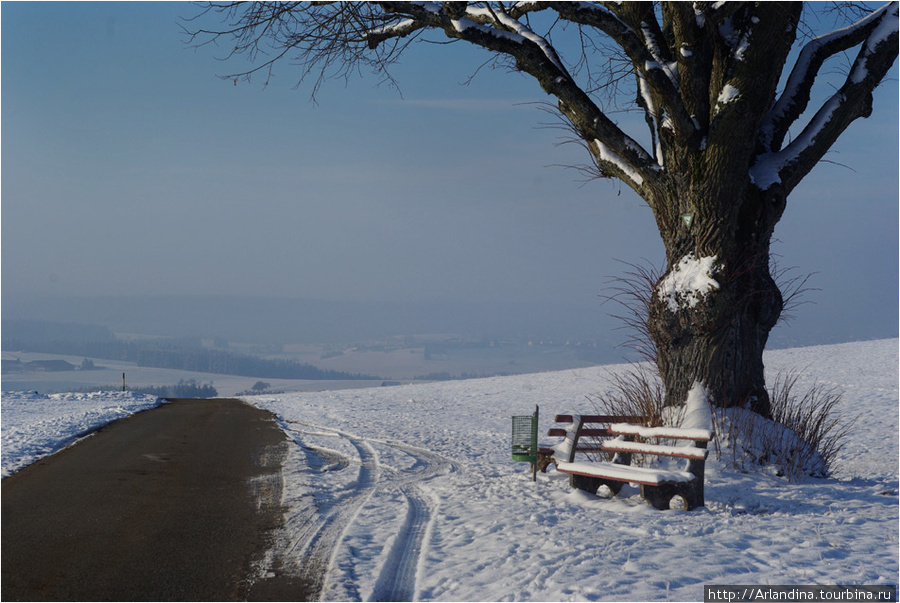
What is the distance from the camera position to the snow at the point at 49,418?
12.4m

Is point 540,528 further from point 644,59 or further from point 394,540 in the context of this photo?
point 644,59

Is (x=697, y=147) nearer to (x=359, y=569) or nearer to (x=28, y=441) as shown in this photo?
(x=359, y=569)

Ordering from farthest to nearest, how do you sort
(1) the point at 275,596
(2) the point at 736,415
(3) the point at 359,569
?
(2) the point at 736,415, (3) the point at 359,569, (1) the point at 275,596

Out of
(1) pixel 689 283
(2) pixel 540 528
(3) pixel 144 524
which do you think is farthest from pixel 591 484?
(3) pixel 144 524

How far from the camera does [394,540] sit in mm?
6523

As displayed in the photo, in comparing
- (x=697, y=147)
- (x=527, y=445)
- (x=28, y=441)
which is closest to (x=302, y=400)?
(x=28, y=441)

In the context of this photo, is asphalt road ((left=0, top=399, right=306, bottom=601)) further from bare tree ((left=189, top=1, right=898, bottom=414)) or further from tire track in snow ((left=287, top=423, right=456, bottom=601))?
bare tree ((left=189, top=1, right=898, bottom=414))

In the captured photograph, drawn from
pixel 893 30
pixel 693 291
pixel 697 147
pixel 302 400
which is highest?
pixel 893 30

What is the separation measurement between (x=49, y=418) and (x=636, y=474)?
1803cm

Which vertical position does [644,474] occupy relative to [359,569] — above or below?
above

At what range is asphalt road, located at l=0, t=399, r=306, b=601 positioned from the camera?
5.31 m

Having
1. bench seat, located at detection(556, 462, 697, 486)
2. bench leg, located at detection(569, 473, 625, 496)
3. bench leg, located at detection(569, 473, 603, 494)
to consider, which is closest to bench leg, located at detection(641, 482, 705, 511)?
bench seat, located at detection(556, 462, 697, 486)

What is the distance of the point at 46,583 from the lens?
535 centimetres

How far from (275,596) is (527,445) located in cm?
531
